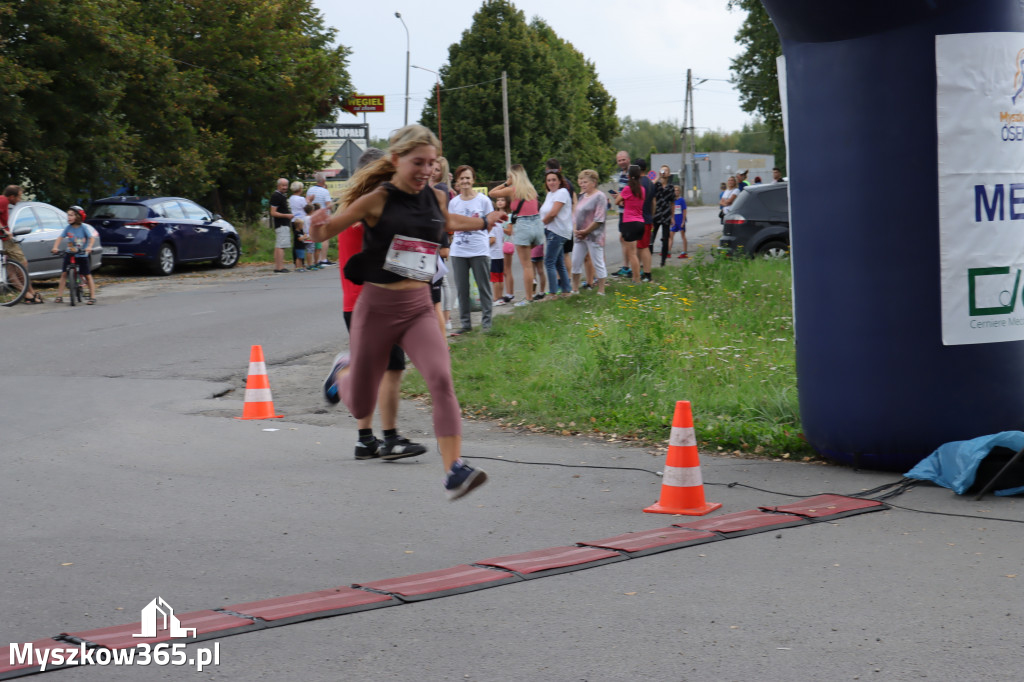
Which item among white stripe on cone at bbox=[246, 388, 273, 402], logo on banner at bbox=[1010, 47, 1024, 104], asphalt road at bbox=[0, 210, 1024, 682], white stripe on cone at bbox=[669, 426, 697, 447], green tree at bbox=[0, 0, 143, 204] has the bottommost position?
asphalt road at bbox=[0, 210, 1024, 682]

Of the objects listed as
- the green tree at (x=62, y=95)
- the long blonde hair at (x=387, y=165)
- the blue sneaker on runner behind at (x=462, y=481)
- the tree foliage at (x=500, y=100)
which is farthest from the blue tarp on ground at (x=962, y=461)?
the tree foliage at (x=500, y=100)

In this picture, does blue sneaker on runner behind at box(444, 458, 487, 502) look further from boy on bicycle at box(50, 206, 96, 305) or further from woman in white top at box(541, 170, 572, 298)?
boy on bicycle at box(50, 206, 96, 305)

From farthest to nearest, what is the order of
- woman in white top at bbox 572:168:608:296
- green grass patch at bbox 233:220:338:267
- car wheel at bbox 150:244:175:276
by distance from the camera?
1. green grass patch at bbox 233:220:338:267
2. car wheel at bbox 150:244:175:276
3. woman in white top at bbox 572:168:608:296

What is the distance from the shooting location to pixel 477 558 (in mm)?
5137

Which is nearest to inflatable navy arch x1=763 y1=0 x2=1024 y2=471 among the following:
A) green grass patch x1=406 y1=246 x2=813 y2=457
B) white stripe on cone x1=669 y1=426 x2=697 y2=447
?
green grass patch x1=406 y1=246 x2=813 y2=457

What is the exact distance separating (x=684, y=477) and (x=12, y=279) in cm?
1516

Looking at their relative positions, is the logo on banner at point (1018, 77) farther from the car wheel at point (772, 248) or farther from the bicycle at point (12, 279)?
the bicycle at point (12, 279)

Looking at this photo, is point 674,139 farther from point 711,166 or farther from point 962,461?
point 962,461

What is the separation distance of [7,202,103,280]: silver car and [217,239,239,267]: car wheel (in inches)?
230

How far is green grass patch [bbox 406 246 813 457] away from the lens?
8016 millimetres

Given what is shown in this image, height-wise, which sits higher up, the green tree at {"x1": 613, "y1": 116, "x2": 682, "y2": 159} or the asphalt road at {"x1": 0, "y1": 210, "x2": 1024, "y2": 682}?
the green tree at {"x1": 613, "y1": 116, "x2": 682, "y2": 159}

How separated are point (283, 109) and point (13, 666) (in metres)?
30.9

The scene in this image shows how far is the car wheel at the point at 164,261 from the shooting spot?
77.8 ft

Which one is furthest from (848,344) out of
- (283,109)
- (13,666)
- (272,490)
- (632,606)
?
(283,109)
